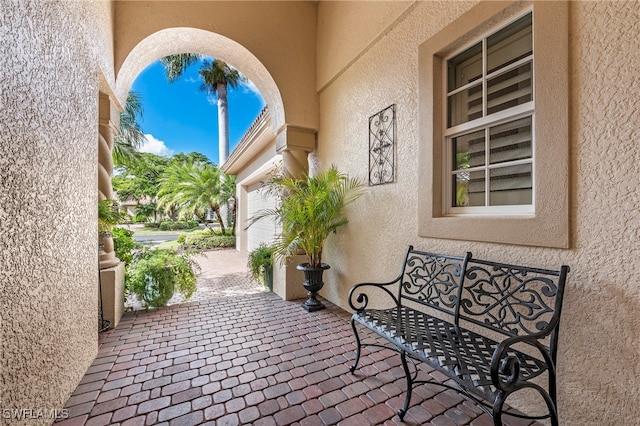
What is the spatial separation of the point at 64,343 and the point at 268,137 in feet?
15.8

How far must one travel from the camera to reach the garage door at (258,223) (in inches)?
271

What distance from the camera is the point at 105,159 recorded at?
3328 millimetres

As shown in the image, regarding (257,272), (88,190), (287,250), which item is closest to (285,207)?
(287,250)

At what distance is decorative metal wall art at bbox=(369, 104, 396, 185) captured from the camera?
3.05 meters

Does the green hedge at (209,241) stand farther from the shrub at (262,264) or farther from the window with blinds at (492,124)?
the window with blinds at (492,124)

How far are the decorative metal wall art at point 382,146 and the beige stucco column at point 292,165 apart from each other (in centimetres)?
143

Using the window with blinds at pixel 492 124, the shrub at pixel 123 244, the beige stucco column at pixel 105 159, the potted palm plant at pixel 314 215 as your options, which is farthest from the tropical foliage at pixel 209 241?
the window with blinds at pixel 492 124

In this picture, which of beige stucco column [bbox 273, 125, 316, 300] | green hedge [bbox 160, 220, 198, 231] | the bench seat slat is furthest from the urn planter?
green hedge [bbox 160, 220, 198, 231]

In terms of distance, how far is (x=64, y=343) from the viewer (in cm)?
194

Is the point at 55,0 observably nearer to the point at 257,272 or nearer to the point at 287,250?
the point at 287,250

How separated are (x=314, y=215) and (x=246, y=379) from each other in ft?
6.53

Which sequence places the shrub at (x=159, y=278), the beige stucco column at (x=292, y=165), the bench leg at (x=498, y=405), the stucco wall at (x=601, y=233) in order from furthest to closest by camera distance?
the beige stucco column at (x=292, y=165) → the shrub at (x=159, y=278) → the stucco wall at (x=601, y=233) → the bench leg at (x=498, y=405)

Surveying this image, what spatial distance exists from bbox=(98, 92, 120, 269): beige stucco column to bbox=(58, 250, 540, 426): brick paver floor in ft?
2.80

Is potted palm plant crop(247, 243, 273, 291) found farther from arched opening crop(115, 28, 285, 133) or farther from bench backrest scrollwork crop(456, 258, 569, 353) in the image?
Answer: bench backrest scrollwork crop(456, 258, 569, 353)
